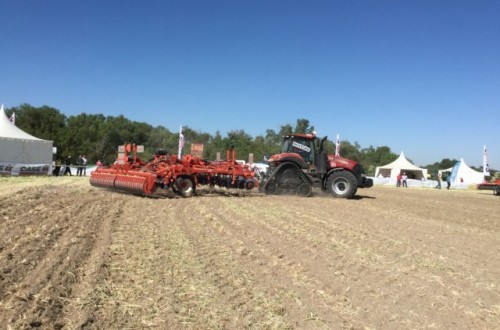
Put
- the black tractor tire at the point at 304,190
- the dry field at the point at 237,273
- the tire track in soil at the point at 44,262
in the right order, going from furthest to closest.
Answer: the black tractor tire at the point at 304,190 → the dry field at the point at 237,273 → the tire track in soil at the point at 44,262

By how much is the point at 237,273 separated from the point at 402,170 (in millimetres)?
43457

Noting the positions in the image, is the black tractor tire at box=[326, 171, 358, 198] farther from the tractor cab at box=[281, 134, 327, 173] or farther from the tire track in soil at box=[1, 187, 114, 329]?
the tire track in soil at box=[1, 187, 114, 329]

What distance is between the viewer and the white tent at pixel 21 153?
23469mm

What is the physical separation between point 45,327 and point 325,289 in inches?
97.5

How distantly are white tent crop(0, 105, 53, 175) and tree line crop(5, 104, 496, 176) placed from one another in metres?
18.0

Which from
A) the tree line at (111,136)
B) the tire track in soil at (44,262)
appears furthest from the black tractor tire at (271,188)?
the tree line at (111,136)

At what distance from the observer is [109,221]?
24.9 ft

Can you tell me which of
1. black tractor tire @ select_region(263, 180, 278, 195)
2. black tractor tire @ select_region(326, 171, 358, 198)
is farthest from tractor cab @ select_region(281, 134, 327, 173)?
black tractor tire @ select_region(263, 180, 278, 195)

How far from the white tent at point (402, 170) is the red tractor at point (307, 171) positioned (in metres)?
31.6

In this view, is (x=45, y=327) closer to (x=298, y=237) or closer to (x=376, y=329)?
(x=376, y=329)

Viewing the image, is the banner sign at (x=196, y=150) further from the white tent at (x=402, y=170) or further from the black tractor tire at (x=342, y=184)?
the white tent at (x=402, y=170)

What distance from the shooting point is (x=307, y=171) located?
14406mm

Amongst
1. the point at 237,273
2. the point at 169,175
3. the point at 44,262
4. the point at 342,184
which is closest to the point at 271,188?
the point at 342,184

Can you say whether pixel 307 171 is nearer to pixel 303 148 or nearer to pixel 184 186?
pixel 303 148
